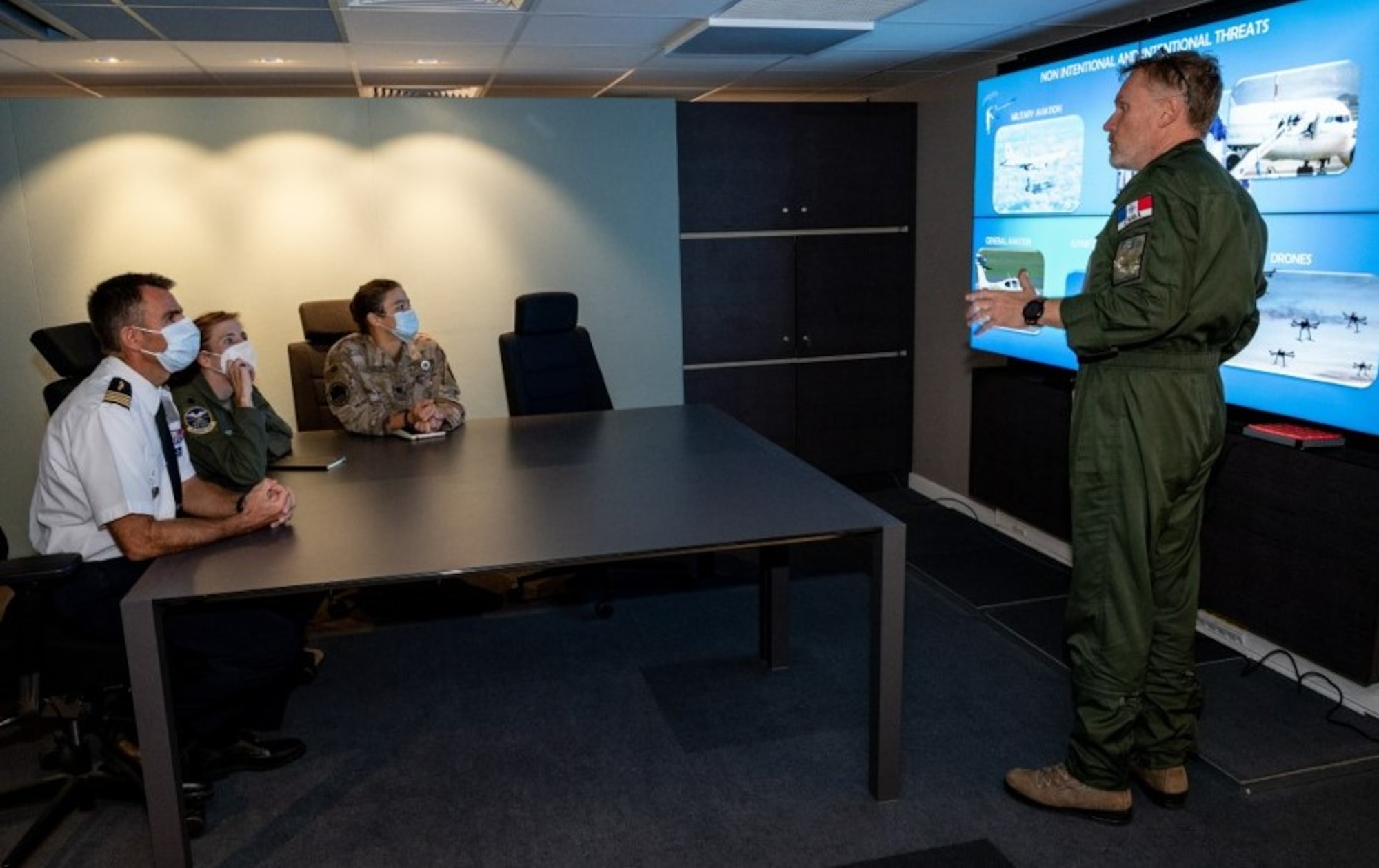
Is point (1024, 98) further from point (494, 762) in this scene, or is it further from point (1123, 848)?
point (494, 762)

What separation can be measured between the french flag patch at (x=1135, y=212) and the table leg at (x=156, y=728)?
2.46 metres

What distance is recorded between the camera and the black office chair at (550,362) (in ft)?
14.6

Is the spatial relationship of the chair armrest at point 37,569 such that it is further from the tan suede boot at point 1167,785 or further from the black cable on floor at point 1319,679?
the black cable on floor at point 1319,679

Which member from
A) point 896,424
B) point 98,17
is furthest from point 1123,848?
point 98,17

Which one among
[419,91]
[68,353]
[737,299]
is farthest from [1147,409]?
[419,91]

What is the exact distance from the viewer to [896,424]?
627cm

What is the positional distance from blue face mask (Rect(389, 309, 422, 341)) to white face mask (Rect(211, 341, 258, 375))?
2.51 feet

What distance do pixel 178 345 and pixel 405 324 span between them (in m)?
1.23

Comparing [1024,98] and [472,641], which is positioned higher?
[1024,98]

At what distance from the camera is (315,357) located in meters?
4.68

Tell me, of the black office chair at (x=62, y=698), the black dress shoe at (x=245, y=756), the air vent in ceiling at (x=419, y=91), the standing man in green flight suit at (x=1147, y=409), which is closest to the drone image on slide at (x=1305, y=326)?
the standing man in green flight suit at (x=1147, y=409)

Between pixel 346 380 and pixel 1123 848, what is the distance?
3034 millimetres

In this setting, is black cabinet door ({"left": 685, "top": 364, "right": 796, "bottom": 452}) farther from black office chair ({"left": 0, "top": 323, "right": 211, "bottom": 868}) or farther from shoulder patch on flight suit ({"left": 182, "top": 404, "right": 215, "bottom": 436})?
black office chair ({"left": 0, "top": 323, "right": 211, "bottom": 868})

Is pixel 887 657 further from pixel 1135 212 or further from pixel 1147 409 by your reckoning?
pixel 1135 212
